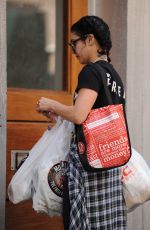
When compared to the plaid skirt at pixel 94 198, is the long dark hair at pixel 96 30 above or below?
above

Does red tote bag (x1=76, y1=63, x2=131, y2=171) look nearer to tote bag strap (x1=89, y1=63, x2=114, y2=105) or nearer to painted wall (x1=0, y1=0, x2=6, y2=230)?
tote bag strap (x1=89, y1=63, x2=114, y2=105)

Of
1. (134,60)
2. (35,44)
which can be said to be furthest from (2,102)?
(134,60)

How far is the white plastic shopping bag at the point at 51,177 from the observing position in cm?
358

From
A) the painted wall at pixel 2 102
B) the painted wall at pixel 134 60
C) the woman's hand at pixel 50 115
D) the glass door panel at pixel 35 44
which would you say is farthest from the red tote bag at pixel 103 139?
the painted wall at pixel 134 60

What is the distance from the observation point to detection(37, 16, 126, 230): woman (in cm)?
354

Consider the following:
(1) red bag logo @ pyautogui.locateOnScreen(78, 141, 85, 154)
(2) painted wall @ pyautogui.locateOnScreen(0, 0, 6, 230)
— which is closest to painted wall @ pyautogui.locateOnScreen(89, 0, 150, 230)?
(2) painted wall @ pyautogui.locateOnScreen(0, 0, 6, 230)

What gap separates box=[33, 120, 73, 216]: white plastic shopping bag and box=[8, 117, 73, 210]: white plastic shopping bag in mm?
27

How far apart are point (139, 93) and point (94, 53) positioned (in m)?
1.89

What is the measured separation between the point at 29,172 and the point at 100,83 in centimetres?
71

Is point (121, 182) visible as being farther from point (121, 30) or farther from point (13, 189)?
point (121, 30)

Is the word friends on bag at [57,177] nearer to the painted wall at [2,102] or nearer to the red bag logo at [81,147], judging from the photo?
the red bag logo at [81,147]

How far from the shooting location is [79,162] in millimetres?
3623

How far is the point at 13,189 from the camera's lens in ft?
12.1

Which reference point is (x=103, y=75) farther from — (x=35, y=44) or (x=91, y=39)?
(x=35, y=44)
